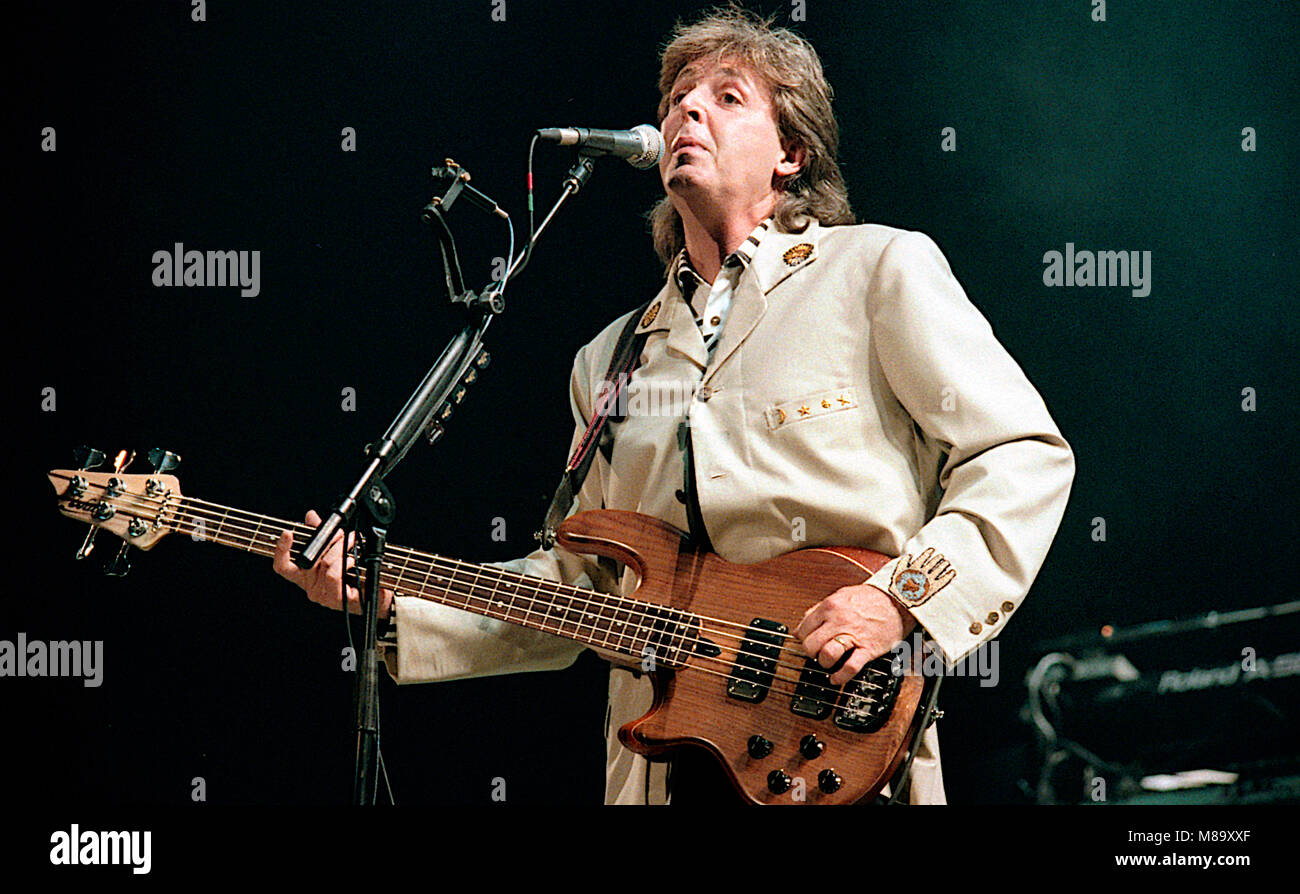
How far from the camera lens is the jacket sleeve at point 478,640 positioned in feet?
8.54

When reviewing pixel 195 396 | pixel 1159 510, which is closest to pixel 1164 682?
pixel 1159 510

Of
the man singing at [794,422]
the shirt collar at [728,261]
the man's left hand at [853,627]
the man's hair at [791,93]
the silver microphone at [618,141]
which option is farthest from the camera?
the man's hair at [791,93]

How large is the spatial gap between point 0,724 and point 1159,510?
270 cm

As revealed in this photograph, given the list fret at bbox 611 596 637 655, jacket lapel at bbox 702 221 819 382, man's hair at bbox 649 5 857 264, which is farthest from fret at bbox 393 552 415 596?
man's hair at bbox 649 5 857 264

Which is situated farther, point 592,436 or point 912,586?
point 592,436

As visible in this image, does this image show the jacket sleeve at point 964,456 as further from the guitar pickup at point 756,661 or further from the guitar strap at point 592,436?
the guitar strap at point 592,436

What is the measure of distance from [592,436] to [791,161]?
78cm

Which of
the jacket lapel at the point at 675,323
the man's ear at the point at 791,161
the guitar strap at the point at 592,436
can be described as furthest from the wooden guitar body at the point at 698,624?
the man's ear at the point at 791,161

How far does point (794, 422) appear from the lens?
2.48 meters

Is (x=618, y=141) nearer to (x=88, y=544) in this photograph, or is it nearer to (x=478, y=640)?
(x=478, y=640)

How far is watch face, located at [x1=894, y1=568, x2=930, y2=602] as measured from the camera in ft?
7.21

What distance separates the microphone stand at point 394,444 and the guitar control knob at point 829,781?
73 cm

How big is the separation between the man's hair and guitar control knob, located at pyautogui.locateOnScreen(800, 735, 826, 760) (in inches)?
44.9

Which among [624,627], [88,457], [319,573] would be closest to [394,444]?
[319,573]
